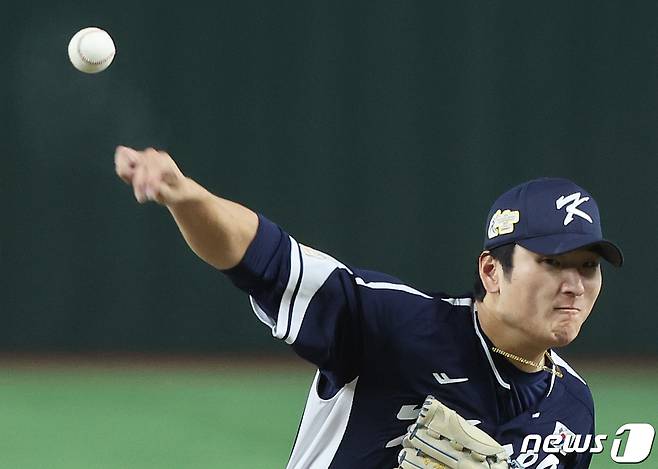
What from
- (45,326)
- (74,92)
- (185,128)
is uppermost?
(185,128)

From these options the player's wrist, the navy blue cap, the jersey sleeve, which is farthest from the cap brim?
→ the player's wrist

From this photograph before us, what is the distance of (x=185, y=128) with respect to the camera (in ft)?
27.7

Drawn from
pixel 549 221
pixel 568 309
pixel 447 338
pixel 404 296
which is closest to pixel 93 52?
pixel 404 296

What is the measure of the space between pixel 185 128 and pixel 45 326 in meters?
1.63

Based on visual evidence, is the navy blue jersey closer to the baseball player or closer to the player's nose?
the baseball player

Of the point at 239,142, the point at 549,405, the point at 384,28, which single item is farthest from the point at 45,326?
the point at 549,405

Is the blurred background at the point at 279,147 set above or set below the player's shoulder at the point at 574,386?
Answer: above

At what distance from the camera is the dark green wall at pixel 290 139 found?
845 cm

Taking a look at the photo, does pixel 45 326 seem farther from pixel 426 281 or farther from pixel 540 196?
pixel 540 196

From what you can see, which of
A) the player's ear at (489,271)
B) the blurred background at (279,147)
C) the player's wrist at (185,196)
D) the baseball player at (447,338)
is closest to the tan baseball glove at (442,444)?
the baseball player at (447,338)

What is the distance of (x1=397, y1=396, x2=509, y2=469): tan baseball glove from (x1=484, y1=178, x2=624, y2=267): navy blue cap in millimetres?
437

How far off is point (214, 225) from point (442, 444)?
81 cm

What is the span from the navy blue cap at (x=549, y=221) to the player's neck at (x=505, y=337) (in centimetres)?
17

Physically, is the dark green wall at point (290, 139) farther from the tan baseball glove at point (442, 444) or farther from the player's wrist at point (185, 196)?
the player's wrist at point (185, 196)
